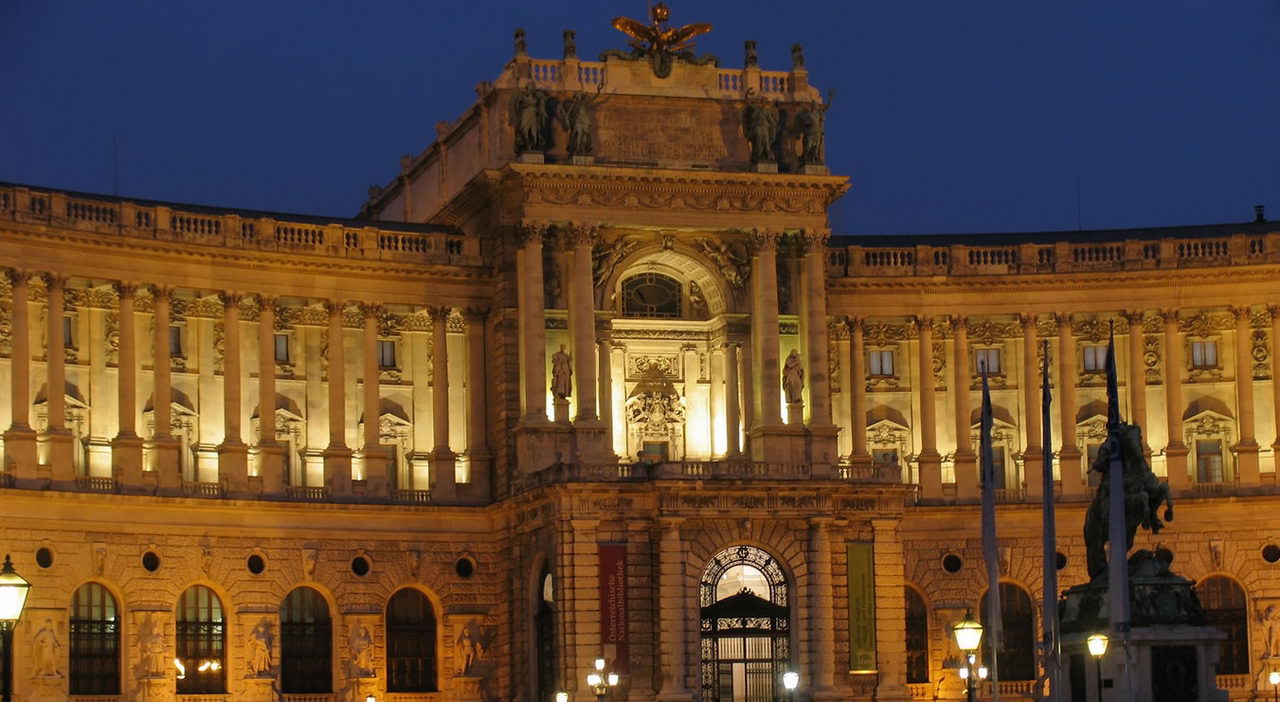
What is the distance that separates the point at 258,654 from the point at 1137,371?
33.0 meters

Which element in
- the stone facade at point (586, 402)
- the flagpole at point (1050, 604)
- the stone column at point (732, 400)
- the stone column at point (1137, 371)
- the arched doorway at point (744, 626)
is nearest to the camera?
the flagpole at point (1050, 604)

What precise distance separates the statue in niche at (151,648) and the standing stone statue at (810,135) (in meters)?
27.2

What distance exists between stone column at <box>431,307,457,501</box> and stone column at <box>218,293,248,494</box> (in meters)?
6.84

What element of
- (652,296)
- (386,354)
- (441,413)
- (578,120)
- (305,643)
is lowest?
(305,643)

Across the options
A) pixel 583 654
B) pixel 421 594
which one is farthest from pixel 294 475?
pixel 583 654

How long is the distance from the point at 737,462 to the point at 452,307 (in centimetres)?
1272

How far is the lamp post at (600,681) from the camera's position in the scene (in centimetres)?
7581

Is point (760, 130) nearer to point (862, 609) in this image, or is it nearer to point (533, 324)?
point (533, 324)

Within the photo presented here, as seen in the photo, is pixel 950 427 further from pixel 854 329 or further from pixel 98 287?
pixel 98 287

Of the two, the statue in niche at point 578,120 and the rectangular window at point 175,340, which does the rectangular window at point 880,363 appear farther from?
the rectangular window at point 175,340

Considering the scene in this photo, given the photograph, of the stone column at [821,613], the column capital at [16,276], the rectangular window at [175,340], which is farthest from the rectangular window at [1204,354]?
the column capital at [16,276]

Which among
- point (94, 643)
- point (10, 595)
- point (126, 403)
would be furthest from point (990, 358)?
point (10, 595)

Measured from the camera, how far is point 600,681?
75.8 m

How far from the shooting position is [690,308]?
3538 inches
